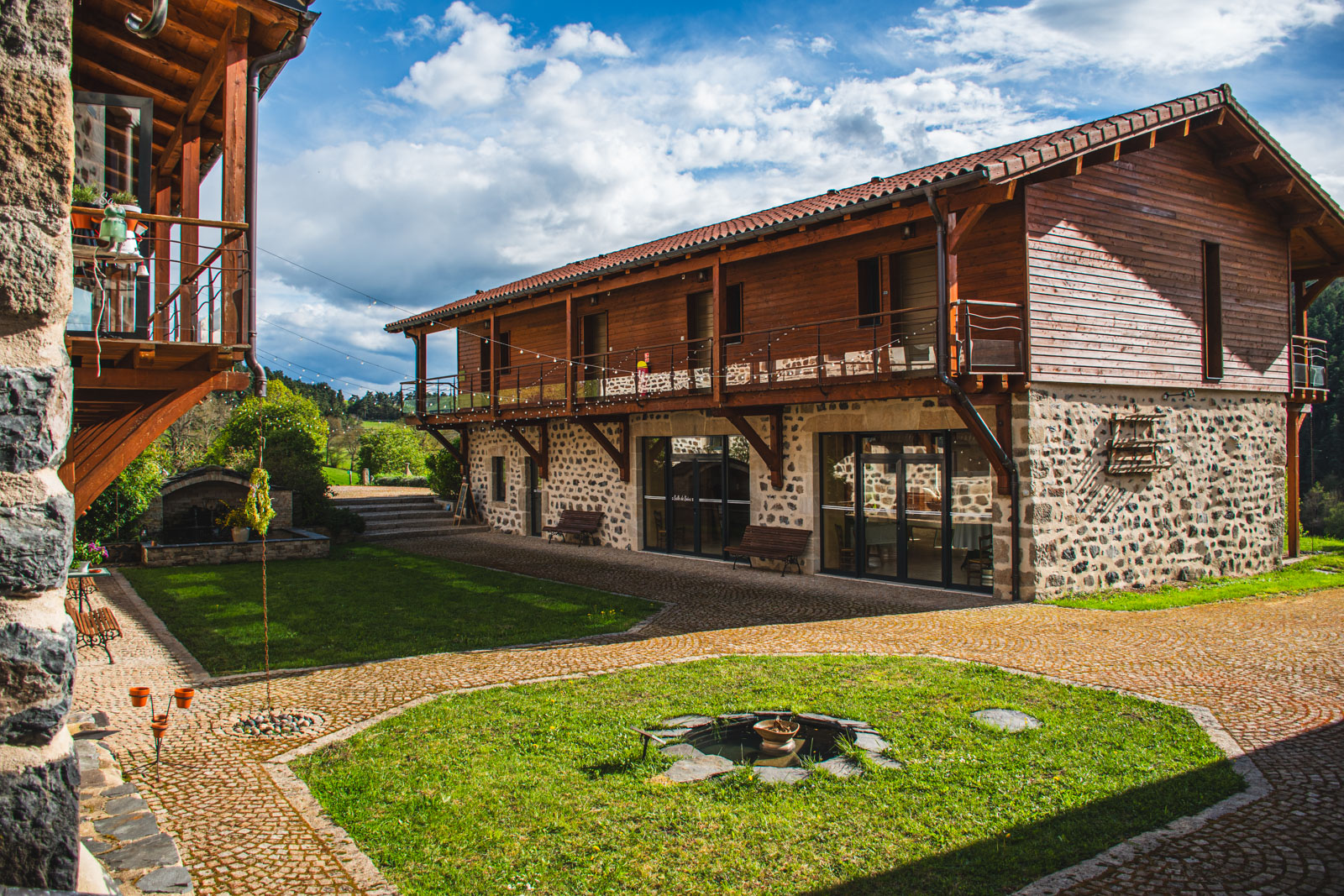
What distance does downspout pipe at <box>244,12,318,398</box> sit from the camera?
6.63 meters

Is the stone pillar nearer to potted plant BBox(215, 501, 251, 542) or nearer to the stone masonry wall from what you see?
the stone masonry wall

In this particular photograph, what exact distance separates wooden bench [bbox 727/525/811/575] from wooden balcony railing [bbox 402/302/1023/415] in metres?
2.40

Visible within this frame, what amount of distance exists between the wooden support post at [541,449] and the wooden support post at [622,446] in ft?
7.71

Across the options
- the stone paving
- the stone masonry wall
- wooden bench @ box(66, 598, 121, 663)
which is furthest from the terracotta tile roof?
wooden bench @ box(66, 598, 121, 663)

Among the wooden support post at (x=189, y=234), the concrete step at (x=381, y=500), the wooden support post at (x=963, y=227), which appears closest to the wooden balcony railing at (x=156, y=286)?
the wooden support post at (x=189, y=234)

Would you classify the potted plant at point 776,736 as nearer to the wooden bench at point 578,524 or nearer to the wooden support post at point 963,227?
the wooden support post at point 963,227

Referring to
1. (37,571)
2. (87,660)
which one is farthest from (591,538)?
(37,571)

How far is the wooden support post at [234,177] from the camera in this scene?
6.57 metres

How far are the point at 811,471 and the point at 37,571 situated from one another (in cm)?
1143

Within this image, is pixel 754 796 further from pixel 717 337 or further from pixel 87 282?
pixel 717 337

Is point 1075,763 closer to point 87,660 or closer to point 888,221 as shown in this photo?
point 888,221

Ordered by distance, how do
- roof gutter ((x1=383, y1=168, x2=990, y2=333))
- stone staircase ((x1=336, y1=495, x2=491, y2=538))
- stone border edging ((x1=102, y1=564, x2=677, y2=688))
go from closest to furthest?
1. stone border edging ((x1=102, y1=564, x2=677, y2=688))
2. roof gutter ((x1=383, y1=168, x2=990, y2=333))
3. stone staircase ((x1=336, y1=495, x2=491, y2=538))

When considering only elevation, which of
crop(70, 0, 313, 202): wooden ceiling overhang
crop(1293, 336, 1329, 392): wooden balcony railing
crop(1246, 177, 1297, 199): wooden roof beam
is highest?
crop(1246, 177, 1297, 199): wooden roof beam

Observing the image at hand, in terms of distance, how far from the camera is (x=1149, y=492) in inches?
447
